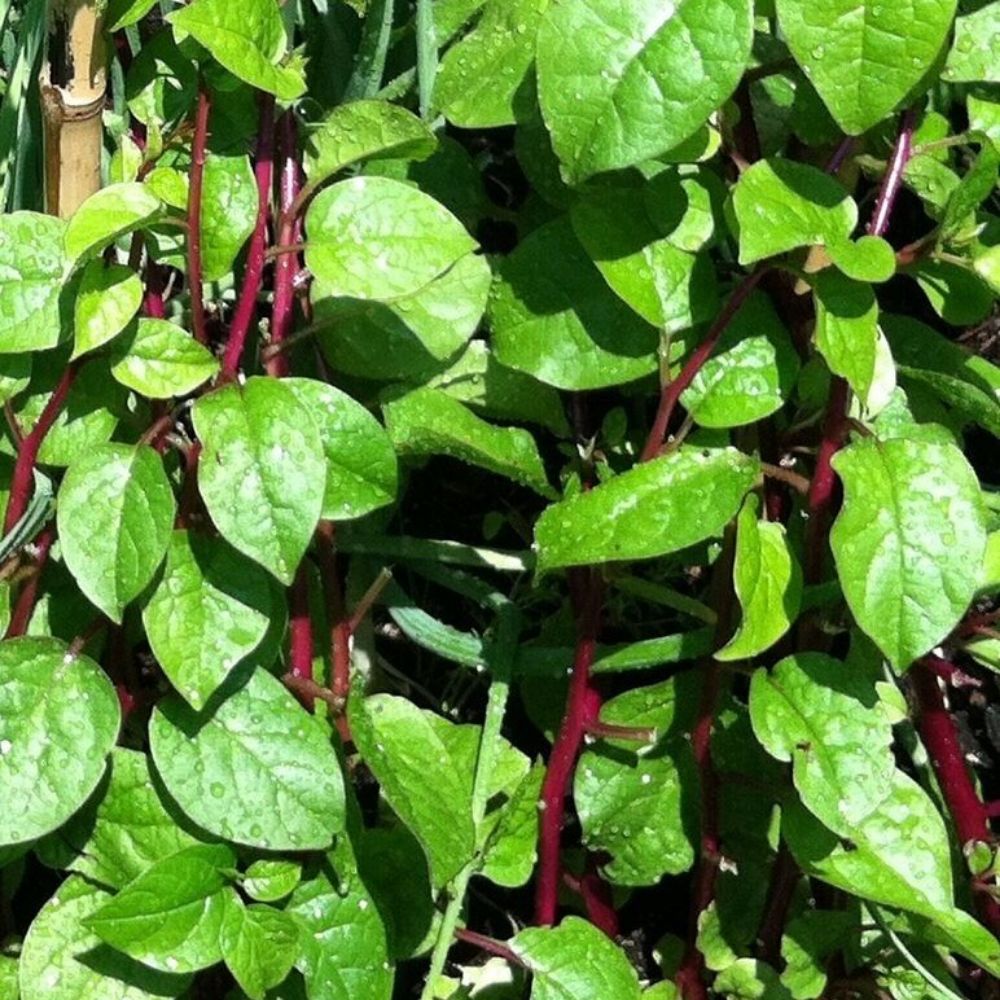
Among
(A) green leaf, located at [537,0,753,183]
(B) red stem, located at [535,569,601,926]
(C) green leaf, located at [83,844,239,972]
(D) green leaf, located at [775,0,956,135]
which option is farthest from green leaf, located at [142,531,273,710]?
(D) green leaf, located at [775,0,956,135]

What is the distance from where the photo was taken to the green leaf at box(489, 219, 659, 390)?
0.98m

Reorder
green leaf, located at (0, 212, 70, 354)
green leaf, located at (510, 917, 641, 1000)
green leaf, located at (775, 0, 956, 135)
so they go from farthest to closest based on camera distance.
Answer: green leaf, located at (510, 917, 641, 1000)
green leaf, located at (0, 212, 70, 354)
green leaf, located at (775, 0, 956, 135)

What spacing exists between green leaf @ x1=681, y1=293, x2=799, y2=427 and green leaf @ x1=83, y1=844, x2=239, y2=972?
44cm

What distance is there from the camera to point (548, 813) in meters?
1.06

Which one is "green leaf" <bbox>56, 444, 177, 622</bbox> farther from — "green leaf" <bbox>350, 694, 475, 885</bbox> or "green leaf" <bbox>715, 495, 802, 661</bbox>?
"green leaf" <bbox>715, 495, 802, 661</bbox>

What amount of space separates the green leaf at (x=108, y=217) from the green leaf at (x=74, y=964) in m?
0.43

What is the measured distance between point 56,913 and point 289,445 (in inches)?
15.0

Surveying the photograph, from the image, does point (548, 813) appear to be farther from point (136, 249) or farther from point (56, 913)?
point (136, 249)

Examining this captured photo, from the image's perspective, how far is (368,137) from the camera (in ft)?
3.05

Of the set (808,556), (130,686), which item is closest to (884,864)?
(808,556)

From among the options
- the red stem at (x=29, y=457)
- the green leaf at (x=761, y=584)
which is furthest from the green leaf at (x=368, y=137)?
the green leaf at (x=761, y=584)

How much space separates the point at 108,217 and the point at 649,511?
14.7 inches

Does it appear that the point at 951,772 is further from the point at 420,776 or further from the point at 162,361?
the point at 162,361

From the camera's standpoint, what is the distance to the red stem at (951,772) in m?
1.05
